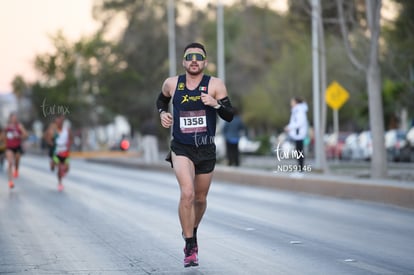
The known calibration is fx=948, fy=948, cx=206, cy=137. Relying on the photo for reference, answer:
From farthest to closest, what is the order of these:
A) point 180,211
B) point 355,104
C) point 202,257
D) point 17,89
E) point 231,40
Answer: point 231,40
point 355,104
point 17,89
point 202,257
point 180,211

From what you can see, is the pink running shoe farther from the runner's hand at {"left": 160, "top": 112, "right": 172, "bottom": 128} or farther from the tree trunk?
the tree trunk

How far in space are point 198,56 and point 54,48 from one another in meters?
48.8

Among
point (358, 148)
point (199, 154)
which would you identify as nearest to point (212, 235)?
point (199, 154)

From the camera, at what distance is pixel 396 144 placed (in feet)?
132

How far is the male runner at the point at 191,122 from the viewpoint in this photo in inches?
351

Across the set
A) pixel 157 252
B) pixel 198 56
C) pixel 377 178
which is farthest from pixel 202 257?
pixel 377 178

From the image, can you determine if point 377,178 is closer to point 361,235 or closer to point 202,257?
point 361,235

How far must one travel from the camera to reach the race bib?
9.00 m

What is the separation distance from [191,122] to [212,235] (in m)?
3.05

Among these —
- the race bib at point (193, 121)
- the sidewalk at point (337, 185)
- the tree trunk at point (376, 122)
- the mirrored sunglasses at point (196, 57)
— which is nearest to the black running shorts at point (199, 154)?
the race bib at point (193, 121)

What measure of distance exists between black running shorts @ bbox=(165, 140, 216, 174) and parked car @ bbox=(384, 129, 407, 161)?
31252 mm

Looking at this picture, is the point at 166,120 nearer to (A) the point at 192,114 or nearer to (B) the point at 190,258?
(A) the point at 192,114

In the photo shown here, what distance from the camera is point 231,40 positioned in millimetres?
93750

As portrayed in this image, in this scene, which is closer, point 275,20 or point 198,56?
point 198,56
